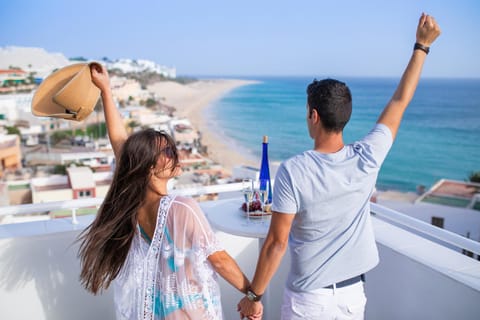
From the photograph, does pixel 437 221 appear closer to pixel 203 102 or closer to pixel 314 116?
pixel 314 116

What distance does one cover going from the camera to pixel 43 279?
5.99 ft

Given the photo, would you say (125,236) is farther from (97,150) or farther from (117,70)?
(117,70)

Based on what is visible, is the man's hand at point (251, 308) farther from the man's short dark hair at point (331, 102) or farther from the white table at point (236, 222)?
the man's short dark hair at point (331, 102)

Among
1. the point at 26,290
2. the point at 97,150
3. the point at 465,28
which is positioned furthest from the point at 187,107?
the point at 26,290

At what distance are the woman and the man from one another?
0.47 feet

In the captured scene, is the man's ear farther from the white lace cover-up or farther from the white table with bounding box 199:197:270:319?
the white table with bounding box 199:197:270:319

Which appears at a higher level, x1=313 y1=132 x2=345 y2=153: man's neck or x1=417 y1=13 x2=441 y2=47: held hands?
x1=417 y1=13 x2=441 y2=47: held hands

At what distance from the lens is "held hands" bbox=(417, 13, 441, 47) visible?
126 cm

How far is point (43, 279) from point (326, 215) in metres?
1.30

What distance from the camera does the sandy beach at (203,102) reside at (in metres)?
41.2

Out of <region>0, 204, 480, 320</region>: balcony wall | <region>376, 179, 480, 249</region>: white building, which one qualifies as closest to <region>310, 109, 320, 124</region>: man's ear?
<region>0, 204, 480, 320</region>: balcony wall

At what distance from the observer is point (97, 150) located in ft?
121

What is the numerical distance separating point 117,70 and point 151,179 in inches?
2301

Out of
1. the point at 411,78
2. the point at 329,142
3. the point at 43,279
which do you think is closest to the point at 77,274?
the point at 43,279
